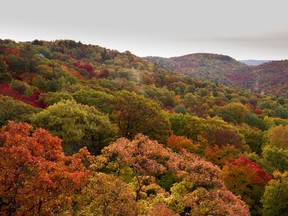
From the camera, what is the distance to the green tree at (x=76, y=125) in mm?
45469

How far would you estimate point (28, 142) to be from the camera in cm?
2202

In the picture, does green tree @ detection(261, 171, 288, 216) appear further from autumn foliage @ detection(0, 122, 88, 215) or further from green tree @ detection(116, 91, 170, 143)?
autumn foliage @ detection(0, 122, 88, 215)

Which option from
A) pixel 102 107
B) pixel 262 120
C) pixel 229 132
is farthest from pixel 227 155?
pixel 262 120

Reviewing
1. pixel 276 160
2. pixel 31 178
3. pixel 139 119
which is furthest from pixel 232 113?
pixel 31 178

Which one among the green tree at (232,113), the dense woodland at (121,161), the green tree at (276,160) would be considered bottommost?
the green tree at (232,113)

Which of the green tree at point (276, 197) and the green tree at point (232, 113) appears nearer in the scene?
the green tree at point (276, 197)

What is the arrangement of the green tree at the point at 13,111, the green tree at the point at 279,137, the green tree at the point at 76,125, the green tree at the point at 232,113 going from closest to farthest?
the green tree at the point at 76,125 < the green tree at the point at 13,111 < the green tree at the point at 279,137 < the green tree at the point at 232,113

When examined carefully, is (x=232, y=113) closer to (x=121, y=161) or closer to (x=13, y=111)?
(x=13, y=111)

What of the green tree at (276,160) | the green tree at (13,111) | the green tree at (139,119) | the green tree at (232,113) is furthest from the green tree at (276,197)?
the green tree at (232,113)

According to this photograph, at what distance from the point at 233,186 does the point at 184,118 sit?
26.4 meters

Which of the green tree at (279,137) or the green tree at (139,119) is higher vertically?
the green tree at (139,119)

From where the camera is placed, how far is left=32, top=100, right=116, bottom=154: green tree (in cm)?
4547

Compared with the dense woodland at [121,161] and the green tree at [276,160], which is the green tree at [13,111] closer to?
the dense woodland at [121,161]

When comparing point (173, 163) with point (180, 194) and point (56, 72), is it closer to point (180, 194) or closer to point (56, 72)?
point (180, 194)
